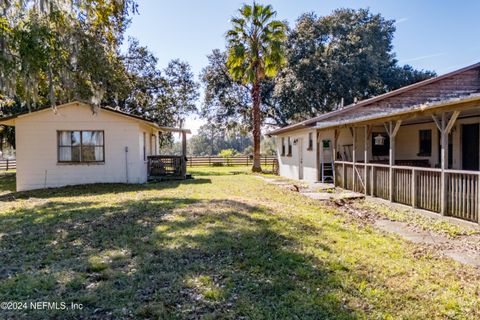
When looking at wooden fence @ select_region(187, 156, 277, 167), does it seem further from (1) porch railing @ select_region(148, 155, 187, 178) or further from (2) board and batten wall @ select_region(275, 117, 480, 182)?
(2) board and batten wall @ select_region(275, 117, 480, 182)

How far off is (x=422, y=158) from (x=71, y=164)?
13.8m

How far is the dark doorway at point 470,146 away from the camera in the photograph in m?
11.3

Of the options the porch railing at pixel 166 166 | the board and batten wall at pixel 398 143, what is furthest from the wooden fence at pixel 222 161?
the board and batten wall at pixel 398 143

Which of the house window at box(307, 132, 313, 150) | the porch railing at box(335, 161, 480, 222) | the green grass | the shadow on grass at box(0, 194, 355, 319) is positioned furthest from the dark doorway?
the shadow on grass at box(0, 194, 355, 319)

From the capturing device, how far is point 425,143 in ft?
43.7

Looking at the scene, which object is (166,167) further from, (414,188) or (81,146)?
(414,188)

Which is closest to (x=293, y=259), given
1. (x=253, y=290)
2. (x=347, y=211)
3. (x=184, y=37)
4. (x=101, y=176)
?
(x=253, y=290)

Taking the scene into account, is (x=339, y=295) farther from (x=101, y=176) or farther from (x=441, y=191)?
(x=101, y=176)

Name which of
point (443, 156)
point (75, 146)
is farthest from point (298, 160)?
point (75, 146)

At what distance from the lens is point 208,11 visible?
16250 mm

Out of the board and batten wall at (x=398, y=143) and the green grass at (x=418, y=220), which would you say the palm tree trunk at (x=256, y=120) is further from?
the green grass at (x=418, y=220)

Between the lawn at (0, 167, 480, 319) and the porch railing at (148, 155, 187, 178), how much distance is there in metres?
8.80

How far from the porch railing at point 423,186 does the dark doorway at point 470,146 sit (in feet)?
12.5

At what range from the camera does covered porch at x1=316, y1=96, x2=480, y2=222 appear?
6.79m
